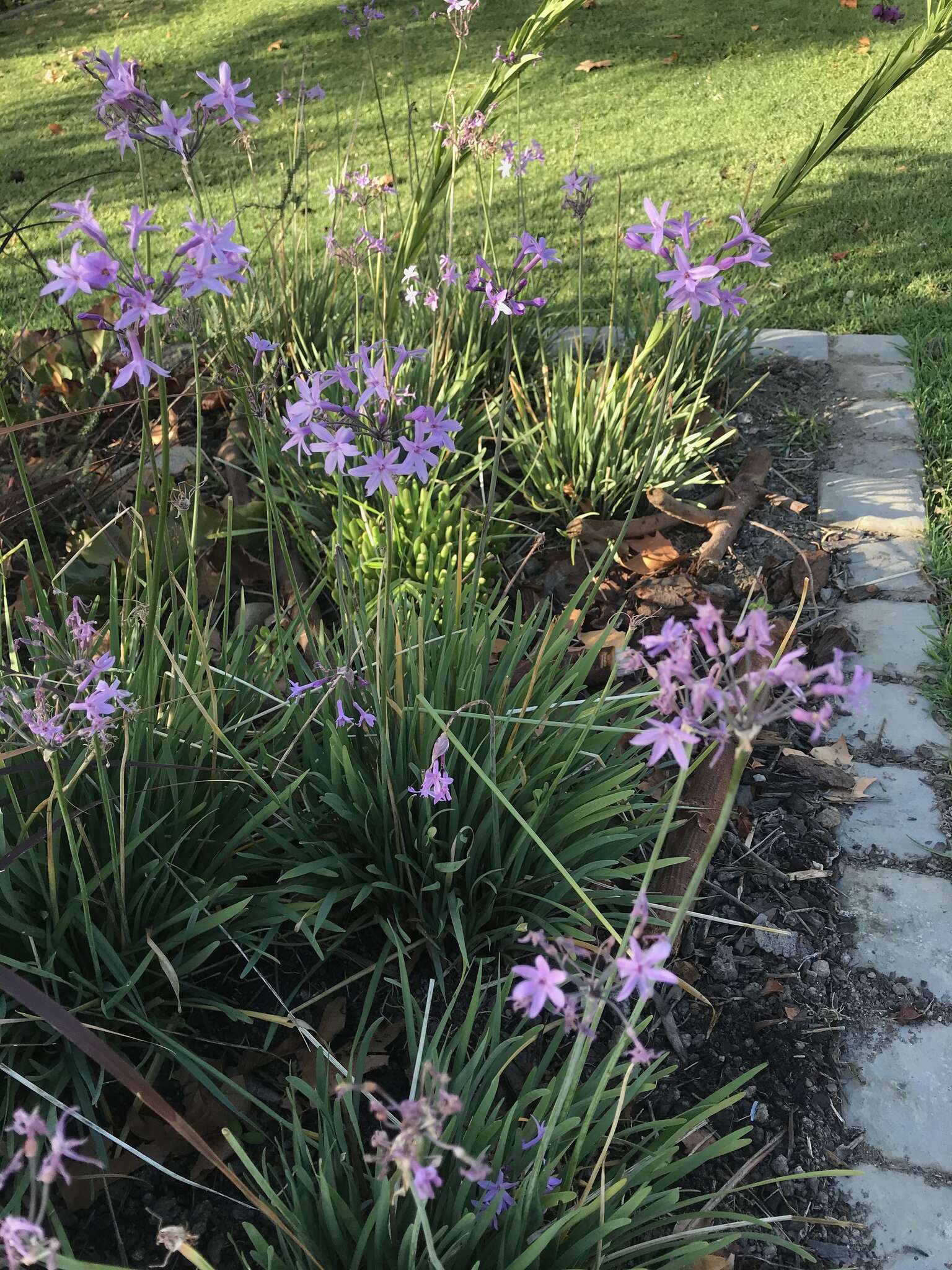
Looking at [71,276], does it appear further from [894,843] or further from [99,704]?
[894,843]

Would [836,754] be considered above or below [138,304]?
below

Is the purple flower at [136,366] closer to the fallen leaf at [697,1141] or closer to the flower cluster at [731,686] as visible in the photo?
the flower cluster at [731,686]

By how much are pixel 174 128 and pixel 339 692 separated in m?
0.87

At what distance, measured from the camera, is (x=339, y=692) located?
1678 millimetres

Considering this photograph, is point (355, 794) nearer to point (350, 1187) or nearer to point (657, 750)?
point (350, 1187)

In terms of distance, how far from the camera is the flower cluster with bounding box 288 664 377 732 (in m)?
1.57

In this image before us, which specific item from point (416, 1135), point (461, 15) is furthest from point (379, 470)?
point (461, 15)

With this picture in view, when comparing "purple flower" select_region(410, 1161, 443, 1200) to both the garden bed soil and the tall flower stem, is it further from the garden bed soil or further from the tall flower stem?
the tall flower stem

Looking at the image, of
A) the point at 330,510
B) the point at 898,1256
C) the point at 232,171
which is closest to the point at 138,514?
the point at 330,510

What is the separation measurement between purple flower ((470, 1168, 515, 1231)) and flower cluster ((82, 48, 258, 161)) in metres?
1.28

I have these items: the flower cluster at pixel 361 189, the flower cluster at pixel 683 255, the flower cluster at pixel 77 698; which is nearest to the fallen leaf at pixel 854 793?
the flower cluster at pixel 683 255

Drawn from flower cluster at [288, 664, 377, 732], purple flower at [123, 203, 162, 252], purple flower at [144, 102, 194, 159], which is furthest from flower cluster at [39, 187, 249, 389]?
flower cluster at [288, 664, 377, 732]

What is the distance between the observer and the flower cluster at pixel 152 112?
1.18m

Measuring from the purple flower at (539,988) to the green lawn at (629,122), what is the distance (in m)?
2.54
